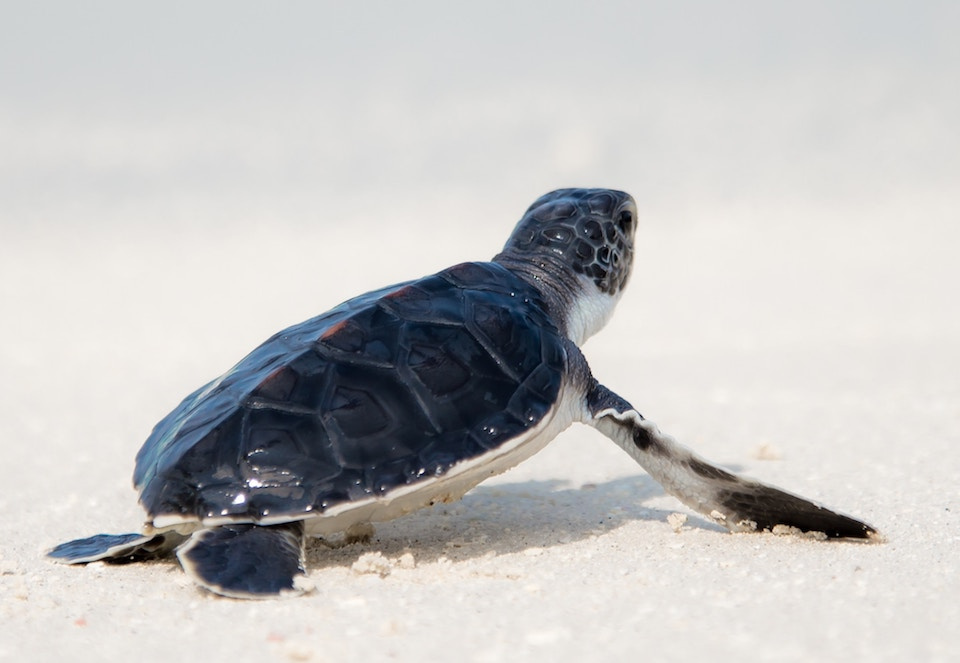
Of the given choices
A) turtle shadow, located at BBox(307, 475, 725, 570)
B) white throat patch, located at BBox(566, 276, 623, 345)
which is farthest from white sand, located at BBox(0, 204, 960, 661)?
white throat patch, located at BBox(566, 276, 623, 345)

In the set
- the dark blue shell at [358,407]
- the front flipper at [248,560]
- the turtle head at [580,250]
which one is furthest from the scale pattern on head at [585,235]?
the front flipper at [248,560]

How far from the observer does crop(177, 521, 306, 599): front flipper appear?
304 cm

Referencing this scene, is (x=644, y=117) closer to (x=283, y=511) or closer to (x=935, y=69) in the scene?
(x=935, y=69)

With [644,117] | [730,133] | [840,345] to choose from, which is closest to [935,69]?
[730,133]

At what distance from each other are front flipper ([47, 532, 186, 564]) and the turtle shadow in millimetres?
550

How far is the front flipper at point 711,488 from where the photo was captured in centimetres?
368

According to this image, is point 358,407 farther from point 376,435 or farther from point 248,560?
point 248,560

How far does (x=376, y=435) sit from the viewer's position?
11.2 feet

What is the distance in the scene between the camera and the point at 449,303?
3.96 m

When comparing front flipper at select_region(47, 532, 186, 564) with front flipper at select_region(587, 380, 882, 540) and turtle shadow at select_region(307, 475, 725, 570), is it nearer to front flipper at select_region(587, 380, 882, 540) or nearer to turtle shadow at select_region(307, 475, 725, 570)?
turtle shadow at select_region(307, 475, 725, 570)

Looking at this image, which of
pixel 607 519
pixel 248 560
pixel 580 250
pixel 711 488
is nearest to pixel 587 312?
pixel 580 250

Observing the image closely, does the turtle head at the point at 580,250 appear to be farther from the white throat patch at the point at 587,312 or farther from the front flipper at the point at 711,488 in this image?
the front flipper at the point at 711,488

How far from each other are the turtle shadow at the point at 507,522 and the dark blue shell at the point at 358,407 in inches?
19.0

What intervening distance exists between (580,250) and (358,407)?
6.14 ft
